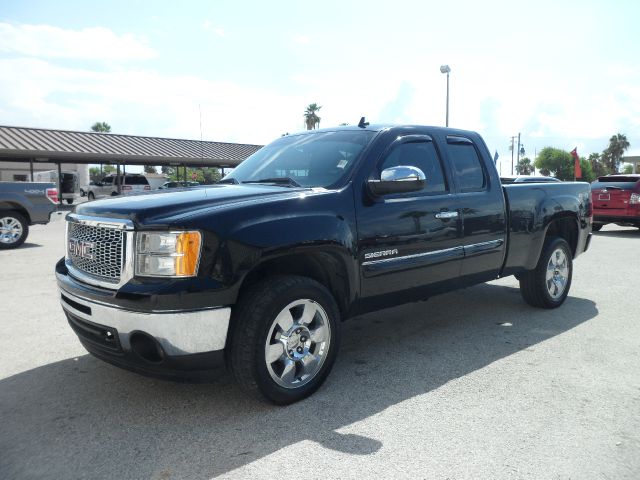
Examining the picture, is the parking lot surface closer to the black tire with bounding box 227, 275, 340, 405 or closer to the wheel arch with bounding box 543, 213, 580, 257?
the black tire with bounding box 227, 275, 340, 405

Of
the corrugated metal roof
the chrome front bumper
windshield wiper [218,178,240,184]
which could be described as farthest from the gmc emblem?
the corrugated metal roof

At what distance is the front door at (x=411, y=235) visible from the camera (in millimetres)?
3889

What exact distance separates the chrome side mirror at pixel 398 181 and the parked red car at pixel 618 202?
11.4 metres

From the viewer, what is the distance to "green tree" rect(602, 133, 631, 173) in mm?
105062

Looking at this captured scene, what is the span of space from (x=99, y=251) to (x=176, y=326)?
30.3 inches

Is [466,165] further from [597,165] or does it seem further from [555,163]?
[597,165]

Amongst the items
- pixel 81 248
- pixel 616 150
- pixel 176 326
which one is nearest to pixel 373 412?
pixel 176 326

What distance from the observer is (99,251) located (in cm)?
333

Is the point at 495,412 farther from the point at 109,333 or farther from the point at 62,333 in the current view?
the point at 62,333

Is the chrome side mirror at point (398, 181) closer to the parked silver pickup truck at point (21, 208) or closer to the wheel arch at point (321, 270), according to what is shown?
the wheel arch at point (321, 270)

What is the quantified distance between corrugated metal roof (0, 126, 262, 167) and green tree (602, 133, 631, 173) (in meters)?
93.4

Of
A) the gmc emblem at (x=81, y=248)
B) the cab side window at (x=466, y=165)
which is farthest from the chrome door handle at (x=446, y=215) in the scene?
the gmc emblem at (x=81, y=248)

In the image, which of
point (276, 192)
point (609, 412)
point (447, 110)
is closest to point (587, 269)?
point (609, 412)

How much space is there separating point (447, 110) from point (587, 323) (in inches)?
929
